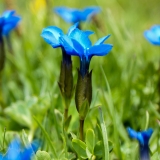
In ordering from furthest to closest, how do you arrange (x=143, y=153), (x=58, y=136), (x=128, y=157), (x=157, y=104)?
(x=157, y=104), (x=58, y=136), (x=128, y=157), (x=143, y=153)

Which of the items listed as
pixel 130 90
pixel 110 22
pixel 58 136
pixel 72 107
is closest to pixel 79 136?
pixel 58 136

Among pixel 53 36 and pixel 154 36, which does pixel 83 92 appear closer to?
pixel 53 36

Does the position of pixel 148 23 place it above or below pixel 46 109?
below

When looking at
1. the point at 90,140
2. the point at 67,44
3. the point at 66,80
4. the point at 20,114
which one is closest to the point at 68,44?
the point at 67,44

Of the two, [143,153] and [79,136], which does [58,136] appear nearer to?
[79,136]

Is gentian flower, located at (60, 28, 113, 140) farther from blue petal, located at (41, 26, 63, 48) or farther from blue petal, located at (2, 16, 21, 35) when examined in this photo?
blue petal, located at (2, 16, 21, 35)

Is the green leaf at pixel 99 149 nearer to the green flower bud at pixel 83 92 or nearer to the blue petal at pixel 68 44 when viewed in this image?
the green flower bud at pixel 83 92
